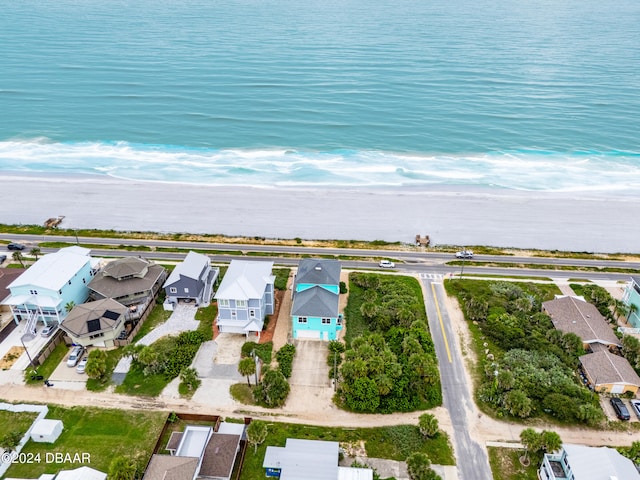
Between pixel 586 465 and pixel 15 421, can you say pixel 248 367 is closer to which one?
pixel 15 421

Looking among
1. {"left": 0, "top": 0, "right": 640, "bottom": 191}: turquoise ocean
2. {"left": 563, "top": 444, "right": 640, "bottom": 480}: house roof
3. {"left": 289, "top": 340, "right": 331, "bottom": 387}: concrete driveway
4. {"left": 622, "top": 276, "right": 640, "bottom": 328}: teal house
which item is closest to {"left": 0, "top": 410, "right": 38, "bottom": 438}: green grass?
{"left": 289, "top": 340, "right": 331, "bottom": 387}: concrete driveway

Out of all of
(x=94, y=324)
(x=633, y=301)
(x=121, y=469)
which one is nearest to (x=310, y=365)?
(x=121, y=469)

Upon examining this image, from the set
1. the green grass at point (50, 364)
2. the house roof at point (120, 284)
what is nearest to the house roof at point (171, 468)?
the green grass at point (50, 364)

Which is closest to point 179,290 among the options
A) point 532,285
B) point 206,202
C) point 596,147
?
point 206,202

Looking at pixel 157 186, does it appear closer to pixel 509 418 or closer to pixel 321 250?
pixel 321 250

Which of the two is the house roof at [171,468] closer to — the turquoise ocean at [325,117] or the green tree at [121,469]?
the green tree at [121,469]
